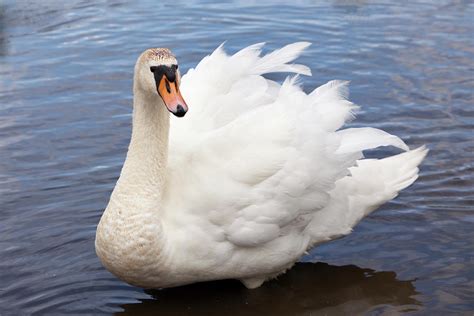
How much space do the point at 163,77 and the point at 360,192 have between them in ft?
5.76

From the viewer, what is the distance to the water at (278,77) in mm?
6023

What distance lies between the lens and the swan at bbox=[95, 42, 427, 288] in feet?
17.9

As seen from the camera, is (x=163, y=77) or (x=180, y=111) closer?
(x=180, y=111)

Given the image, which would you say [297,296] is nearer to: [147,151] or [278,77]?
[147,151]

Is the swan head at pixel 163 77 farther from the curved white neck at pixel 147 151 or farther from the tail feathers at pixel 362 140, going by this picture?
the tail feathers at pixel 362 140

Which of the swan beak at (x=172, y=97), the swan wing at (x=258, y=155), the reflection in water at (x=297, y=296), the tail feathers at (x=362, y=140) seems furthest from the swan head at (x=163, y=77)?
the reflection in water at (x=297, y=296)

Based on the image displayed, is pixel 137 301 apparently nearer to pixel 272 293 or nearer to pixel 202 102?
pixel 272 293

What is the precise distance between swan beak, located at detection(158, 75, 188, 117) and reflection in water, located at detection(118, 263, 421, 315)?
1.45m

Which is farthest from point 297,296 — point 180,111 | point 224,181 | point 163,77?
point 163,77

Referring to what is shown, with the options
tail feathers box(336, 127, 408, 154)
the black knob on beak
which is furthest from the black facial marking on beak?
tail feathers box(336, 127, 408, 154)

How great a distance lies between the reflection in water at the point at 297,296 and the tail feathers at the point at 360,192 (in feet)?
0.91

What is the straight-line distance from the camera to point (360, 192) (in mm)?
6289

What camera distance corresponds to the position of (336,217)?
242 inches

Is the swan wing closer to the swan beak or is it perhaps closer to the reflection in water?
the reflection in water
